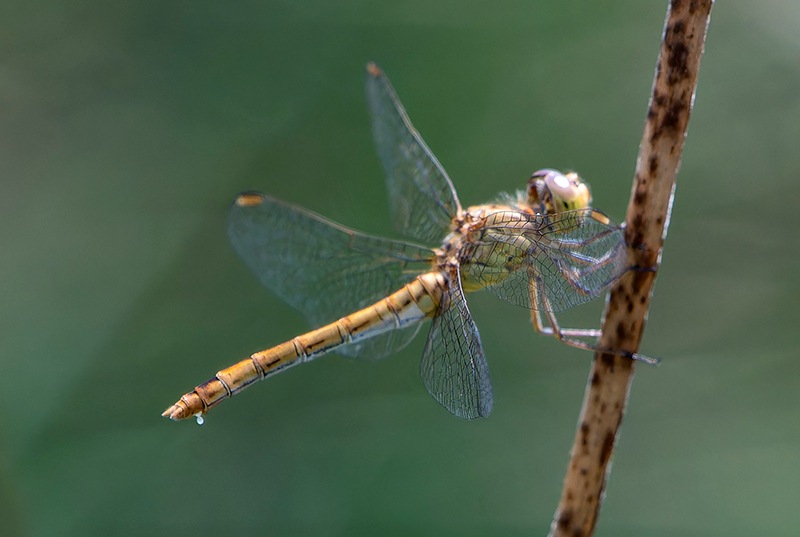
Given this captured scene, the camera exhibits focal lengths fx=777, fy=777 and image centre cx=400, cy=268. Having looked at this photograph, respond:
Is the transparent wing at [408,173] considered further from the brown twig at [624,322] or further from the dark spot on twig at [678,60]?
the dark spot on twig at [678,60]

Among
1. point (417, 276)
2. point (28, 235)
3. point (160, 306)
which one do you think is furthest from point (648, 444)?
point (28, 235)

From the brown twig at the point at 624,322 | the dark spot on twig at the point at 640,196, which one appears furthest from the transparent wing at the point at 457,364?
the dark spot on twig at the point at 640,196

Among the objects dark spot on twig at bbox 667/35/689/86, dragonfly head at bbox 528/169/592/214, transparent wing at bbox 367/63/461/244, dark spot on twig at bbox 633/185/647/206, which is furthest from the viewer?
transparent wing at bbox 367/63/461/244

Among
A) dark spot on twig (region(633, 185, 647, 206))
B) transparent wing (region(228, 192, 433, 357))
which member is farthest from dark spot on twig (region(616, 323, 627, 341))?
transparent wing (region(228, 192, 433, 357))

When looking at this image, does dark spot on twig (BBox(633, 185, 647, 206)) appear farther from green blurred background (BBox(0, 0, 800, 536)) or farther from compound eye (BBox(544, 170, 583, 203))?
green blurred background (BBox(0, 0, 800, 536))

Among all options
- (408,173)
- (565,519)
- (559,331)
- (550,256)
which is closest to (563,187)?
(550,256)

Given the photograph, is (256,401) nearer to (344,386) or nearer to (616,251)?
(344,386)

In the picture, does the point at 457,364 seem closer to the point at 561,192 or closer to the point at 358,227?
the point at 561,192
